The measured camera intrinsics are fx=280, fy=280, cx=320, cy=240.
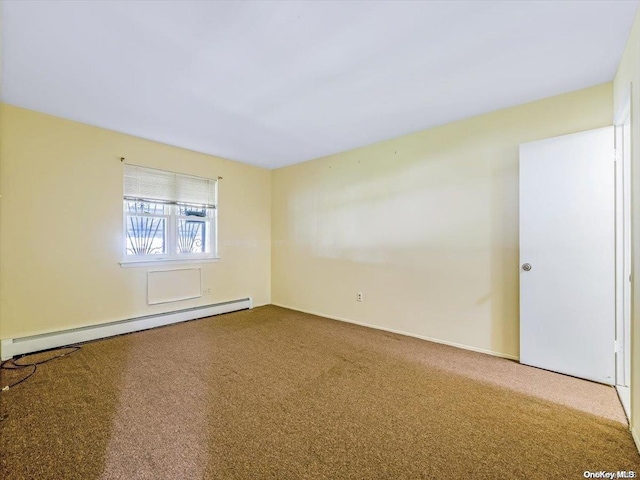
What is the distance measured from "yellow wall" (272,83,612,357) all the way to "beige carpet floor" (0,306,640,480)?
0.55 metres

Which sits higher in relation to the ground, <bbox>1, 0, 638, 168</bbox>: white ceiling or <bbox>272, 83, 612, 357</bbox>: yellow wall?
<bbox>1, 0, 638, 168</bbox>: white ceiling

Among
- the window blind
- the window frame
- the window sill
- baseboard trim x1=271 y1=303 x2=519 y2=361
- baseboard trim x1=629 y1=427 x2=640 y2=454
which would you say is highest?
the window blind

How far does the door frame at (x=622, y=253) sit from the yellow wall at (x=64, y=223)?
471 centimetres

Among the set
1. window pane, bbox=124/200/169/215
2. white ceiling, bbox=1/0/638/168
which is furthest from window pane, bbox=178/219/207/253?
white ceiling, bbox=1/0/638/168

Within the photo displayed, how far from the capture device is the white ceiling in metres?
1.65

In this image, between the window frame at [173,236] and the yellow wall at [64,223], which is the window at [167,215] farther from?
the yellow wall at [64,223]

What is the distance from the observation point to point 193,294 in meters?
4.16

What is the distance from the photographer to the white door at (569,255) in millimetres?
2246

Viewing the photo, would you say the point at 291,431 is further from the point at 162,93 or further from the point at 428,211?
the point at 162,93

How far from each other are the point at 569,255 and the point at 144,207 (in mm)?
4703

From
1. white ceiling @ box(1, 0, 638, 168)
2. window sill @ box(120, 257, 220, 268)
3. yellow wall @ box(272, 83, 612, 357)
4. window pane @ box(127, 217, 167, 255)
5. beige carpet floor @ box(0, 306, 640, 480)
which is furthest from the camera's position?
window pane @ box(127, 217, 167, 255)

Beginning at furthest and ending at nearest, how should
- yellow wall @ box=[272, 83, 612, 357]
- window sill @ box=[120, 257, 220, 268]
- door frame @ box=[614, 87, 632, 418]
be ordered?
1. window sill @ box=[120, 257, 220, 268]
2. yellow wall @ box=[272, 83, 612, 357]
3. door frame @ box=[614, 87, 632, 418]

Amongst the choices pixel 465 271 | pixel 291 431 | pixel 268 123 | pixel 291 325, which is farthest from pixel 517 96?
pixel 291 325

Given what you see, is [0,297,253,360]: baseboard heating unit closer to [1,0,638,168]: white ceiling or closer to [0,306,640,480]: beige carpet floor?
[0,306,640,480]: beige carpet floor
